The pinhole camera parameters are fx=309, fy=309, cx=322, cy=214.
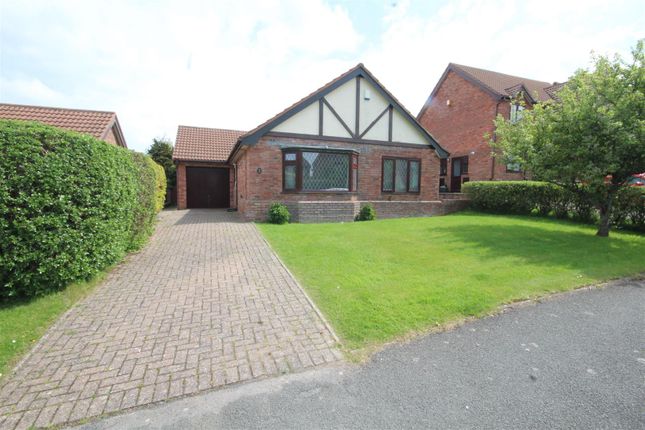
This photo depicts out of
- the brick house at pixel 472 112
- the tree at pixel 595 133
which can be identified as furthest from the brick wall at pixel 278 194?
the brick house at pixel 472 112

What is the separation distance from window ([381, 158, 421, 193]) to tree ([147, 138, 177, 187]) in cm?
1596

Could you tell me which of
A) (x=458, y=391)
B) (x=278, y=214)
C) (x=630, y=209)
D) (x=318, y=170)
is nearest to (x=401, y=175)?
(x=318, y=170)

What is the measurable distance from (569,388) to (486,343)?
2.54 feet

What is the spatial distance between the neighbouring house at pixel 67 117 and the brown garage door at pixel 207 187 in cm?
598

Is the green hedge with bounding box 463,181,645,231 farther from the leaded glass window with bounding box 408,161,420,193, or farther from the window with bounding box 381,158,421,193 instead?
the window with bounding box 381,158,421,193

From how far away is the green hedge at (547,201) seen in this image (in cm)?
1005

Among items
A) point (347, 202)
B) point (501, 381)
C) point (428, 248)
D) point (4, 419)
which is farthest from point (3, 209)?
point (347, 202)

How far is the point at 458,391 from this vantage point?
2.56 meters

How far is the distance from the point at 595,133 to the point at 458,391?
868 centimetres

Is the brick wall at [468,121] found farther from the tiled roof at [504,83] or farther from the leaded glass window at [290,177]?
the leaded glass window at [290,177]

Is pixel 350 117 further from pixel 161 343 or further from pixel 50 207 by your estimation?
pixel 161 343

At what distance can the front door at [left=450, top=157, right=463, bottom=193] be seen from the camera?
21.4 meters

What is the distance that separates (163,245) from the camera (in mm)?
7617

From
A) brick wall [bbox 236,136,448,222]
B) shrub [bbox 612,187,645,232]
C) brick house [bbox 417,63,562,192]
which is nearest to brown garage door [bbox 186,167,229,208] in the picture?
brick wall [bbox 236,136,448,222]
